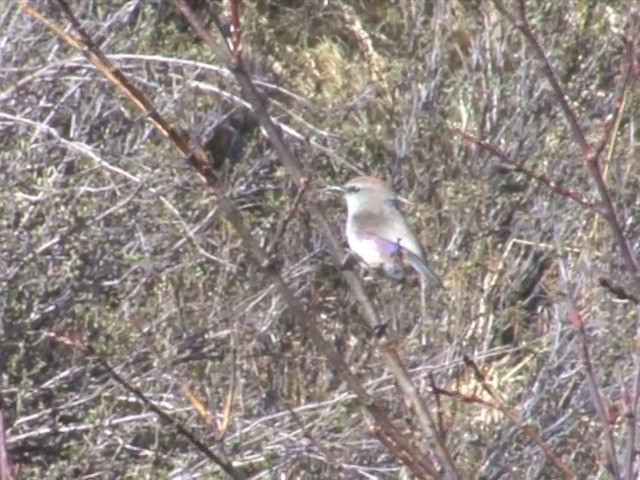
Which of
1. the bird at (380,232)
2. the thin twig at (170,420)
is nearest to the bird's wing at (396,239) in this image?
the bird at (380,232)

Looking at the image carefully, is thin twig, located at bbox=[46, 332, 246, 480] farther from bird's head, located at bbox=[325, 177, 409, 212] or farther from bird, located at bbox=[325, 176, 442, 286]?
bird's head, located at bbox=[325, 177, 409, 212]

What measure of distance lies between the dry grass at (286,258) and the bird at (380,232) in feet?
0.76

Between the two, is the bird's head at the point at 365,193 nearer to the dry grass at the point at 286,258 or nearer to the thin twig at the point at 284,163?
the dry grass at the point at 286,258

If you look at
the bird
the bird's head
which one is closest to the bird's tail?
the bird

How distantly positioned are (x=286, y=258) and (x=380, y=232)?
51.8 inches

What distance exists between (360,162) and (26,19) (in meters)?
1.58

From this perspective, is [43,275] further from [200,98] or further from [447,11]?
[447,11]

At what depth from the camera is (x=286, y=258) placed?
577 centimetres

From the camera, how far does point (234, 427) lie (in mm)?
4957

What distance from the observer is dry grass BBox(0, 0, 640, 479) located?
16.0 feet

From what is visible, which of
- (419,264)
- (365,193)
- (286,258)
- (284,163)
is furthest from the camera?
(286,258)

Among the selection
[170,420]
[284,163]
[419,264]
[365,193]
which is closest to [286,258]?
[365,193]

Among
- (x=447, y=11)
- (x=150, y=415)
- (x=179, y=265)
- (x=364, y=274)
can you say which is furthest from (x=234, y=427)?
(x=447, y=11)

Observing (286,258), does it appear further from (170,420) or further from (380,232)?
(170,420)
